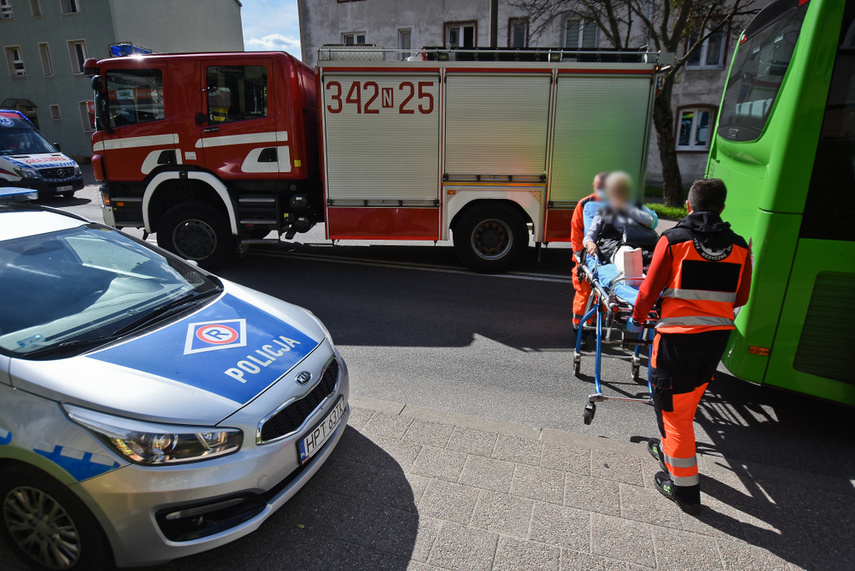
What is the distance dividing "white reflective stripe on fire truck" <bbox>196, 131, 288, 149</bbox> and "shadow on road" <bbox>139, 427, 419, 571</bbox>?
209 inches

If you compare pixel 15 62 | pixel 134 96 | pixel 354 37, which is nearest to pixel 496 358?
pixel 134 96

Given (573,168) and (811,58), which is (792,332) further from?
(573,168)

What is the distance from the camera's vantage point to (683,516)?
9.43 feet

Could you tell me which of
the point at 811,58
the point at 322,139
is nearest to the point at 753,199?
the point at 811,58

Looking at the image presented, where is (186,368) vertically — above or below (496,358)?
above

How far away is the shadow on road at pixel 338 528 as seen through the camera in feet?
8.31

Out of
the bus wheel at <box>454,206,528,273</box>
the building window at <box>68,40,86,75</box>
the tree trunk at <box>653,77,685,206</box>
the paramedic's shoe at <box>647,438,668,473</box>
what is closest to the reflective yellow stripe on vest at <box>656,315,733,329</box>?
the paramedic's shoe at <box>647,438,668,473</box>

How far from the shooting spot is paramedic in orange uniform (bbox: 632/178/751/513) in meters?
2.84

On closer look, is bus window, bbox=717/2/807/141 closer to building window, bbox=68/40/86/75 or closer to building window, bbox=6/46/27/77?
building window, bbox=68/40/86/75

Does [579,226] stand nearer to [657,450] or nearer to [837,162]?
[837,162]

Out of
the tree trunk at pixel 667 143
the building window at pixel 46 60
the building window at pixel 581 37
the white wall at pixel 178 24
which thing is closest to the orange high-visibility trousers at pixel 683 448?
the tree trunk at pixel 667 143

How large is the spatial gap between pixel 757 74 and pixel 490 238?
4.03 m

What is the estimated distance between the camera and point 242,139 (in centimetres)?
734

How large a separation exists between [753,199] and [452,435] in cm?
274
